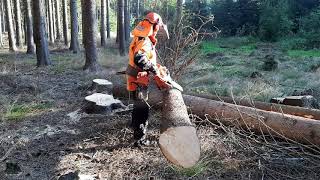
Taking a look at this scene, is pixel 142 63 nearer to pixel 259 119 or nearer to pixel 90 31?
pixel 259 119

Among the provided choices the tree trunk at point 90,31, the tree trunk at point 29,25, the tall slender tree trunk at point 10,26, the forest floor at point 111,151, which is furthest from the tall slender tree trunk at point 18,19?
the forest floor at point 111,151

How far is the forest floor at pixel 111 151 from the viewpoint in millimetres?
4371

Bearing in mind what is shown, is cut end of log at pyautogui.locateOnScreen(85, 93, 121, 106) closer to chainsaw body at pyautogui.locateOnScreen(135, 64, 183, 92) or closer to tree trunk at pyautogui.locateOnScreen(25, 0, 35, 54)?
chainsaw body at pyautogui.locateOnScreen(135, 64, 183, 92)

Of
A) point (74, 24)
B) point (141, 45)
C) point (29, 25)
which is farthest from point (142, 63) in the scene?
point (74, 24)

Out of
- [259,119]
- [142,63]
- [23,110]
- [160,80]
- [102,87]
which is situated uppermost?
[142,63]

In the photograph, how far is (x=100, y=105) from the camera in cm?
688

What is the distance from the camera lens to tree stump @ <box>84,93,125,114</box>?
22.6ft

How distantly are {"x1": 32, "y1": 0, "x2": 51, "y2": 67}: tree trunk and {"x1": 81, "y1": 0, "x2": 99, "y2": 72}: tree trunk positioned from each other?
192 cm

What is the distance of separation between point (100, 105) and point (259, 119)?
3.21 meters

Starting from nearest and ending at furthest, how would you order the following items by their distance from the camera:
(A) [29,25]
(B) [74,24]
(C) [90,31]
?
(C) [90,31] < (A) [29,25] < (B) [74,24]

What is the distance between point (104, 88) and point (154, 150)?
11.5 ft

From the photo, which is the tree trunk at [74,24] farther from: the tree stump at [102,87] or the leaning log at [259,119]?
the leaning log at [259,119]

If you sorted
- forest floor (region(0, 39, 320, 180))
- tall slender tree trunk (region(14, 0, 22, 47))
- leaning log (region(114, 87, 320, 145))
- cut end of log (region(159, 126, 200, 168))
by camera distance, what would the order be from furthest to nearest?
1. tall slender tree trunk (region(14, 0, 22, 47))
2. leaning log (region(114, 87, 320, 145))
3. forest floor (region(0, 39, 320, 180))
4. cut end of log (region(159, 126, 200, 168))

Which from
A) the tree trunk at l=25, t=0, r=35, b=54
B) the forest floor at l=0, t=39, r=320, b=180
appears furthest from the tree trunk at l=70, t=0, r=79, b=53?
the forest floor at l=0, t=39, r=320, b=180
